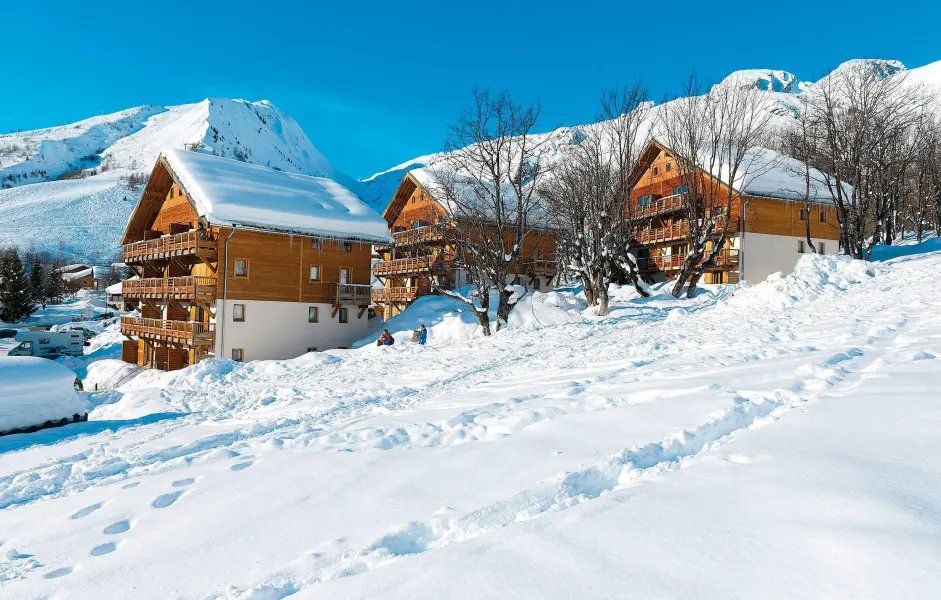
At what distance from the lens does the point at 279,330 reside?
33.1 meters

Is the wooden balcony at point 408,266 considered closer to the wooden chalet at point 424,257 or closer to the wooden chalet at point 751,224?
the wooden chalet at point 424,257

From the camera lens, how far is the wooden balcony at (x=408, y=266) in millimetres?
40425

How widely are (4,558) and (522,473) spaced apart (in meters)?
4.52

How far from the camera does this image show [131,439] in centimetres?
1122

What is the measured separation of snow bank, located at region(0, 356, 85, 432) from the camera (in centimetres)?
1312

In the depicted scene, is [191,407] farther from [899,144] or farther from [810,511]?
[899,144]

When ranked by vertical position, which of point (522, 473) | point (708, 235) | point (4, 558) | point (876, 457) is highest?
point (708, 235)

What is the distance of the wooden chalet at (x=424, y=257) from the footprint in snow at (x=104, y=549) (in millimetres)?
32778

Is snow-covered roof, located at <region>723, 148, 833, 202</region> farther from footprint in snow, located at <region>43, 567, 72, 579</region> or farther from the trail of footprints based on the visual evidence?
footprint in snow, located at <region>43, 567, 72, 579</region>

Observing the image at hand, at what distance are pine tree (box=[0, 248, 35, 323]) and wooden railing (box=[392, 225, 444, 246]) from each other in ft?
158

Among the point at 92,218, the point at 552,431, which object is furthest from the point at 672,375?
the point at 92,218

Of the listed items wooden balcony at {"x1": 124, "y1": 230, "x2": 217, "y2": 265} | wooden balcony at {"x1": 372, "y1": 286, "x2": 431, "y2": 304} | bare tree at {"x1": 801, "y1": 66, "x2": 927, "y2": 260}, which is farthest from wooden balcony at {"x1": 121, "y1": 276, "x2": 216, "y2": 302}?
bare tree at {"x1": 801, "y1": 66, "x2": 927, "y2": 260}

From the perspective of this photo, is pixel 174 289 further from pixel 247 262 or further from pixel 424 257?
pixel 424 257

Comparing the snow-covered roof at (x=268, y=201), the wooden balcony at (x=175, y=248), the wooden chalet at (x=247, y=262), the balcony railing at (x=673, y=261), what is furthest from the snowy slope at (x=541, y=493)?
the balcony railing at (x=673, y=261)
